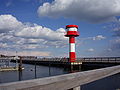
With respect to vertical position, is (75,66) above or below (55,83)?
below

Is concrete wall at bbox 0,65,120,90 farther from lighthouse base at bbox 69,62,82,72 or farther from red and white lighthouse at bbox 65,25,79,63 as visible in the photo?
lighthouse base at bbox 69,62,82,72

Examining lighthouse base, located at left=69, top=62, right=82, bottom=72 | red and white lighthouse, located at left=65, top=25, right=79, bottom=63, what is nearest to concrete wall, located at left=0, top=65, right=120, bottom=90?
red and white lighthouse, located at left=65, top=25, right=79, bottom=63

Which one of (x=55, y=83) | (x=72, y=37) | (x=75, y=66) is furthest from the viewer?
(x=75, y=66)

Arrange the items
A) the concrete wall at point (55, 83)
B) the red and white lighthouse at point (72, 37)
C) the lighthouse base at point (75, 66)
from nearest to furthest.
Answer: the concrete wall at point (55, 83) < the red and white lighthouse at point (72, 37) < the lighthouse base at point (75, 66)

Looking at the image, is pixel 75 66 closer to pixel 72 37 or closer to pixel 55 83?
pixel 72 37

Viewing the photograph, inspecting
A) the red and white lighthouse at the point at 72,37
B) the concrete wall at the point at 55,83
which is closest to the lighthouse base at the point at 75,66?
the red and white lighthouse at the point at 72,37

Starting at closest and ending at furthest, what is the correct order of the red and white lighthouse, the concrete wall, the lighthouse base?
the concrete wall → the red and white lighthouse → the lighthouse base

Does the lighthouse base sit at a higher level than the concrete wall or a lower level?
lower

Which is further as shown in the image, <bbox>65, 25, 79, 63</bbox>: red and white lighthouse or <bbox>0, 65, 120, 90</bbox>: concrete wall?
<bbox>65, 25, 79, 63</bbox>: red and white lighthouse

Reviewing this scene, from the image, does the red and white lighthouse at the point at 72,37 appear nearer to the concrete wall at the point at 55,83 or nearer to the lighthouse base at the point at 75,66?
the lighthouse base at the point at 75,66

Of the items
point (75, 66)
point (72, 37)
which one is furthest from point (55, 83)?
point (75, 66)

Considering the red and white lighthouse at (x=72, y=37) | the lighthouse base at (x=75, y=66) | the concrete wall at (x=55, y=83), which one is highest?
the red and white lighthouse at (x=72, y=37)

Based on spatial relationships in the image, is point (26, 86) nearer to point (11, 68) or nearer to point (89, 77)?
point (89, 77)

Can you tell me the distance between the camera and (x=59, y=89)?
2.53 meters
